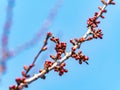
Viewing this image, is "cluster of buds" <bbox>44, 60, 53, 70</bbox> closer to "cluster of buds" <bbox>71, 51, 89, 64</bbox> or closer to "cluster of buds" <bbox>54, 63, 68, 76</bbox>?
"cluster of buds" <bbox>54, 63, 68, 76</bbox>

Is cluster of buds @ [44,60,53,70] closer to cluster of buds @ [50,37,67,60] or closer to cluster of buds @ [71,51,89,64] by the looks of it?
cluster of buds @ [50,37,67,60]

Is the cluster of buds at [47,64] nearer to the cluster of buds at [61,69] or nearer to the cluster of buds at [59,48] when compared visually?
the cluster of buds at [61,69]

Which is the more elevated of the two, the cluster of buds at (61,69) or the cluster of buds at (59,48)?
the cluster of buds at (59,48)

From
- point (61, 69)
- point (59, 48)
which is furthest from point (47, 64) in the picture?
point (59, 48)

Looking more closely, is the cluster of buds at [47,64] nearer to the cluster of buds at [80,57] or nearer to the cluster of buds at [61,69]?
the cluster of buds at [61,69]

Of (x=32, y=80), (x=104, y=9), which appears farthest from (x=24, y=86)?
(x=104, y=9)

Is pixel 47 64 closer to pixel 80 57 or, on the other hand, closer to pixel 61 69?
pixel 61 69

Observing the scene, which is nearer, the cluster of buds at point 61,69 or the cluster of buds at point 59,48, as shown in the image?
the cluster of buds at point 61,69

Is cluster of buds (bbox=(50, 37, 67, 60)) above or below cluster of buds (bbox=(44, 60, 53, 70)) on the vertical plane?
above

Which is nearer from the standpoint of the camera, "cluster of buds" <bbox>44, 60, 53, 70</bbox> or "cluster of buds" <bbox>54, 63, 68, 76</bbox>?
"cluster of buds" <bbox>44, 60, 53, 70</bbox>

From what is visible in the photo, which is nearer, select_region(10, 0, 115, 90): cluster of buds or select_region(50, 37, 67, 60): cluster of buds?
select_region(10, 0, 115, 90): cluster of buds

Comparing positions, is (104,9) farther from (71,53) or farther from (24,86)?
(24,86)

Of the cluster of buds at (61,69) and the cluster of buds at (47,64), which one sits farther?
the cluster of buds at (61,69)
